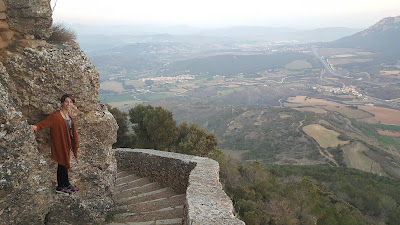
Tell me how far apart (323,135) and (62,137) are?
53.7 meters

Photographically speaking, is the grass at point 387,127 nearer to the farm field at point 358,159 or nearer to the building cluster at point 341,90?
the farm field at point 358,159

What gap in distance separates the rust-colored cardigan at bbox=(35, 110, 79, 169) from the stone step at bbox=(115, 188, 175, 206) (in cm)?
245

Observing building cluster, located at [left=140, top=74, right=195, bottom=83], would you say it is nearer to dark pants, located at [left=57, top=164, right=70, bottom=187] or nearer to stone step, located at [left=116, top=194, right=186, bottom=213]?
stone step, located at [left=116, top=194, right=186, bottom=213]

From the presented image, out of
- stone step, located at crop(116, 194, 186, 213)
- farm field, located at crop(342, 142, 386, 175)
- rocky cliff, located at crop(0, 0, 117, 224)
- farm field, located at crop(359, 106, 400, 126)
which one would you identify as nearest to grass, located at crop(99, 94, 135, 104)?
farm field, located at crop(342, 142, 386, 175)

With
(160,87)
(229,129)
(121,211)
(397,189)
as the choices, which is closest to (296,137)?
(229,129)

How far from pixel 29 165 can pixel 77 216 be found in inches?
69.6

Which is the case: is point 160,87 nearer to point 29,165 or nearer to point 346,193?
point 346,193

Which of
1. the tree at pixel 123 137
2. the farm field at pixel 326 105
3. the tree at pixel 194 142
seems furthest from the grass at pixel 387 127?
the tree at pixel 123 137

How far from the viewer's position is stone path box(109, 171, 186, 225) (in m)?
6.48

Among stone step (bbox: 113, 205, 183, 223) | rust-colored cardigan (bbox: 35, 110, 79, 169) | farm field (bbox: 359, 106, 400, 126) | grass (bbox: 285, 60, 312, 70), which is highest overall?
rust-colored cardigan (bbox: 35, 110, 79, 169)

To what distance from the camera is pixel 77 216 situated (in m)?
5.84

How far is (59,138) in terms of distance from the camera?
518cm

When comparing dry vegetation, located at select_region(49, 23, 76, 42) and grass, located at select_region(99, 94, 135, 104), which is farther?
grass, located at select_region(99, 94, 135, 104)

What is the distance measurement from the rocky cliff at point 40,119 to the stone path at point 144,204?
0.61 metres
